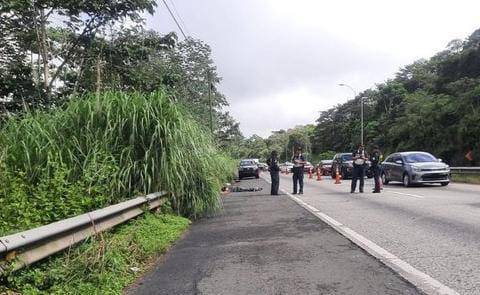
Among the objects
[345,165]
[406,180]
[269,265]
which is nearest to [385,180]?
[406,180]

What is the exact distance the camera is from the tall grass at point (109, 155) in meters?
8.84

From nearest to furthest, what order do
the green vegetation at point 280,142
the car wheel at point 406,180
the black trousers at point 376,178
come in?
1. the black trousers at point 376,178
2. the car wheel at point 406,180
3. the green vegetation at point 280,142

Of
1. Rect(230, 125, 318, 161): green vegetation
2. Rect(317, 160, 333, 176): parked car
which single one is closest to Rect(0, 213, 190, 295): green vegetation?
Rect(317, 160, 333, 176): parked car

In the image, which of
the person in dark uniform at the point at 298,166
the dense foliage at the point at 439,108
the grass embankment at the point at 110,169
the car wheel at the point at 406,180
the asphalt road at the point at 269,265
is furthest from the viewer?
the dense foliage at the point at 439,108

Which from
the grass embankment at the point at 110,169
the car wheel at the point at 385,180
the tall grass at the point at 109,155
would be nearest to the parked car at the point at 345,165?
the car wheel at the point at 385,180

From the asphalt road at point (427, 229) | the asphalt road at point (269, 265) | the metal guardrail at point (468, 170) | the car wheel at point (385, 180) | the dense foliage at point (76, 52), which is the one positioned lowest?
the asphalt road at point (269, 265)

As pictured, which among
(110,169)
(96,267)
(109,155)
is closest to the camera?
(96,267)

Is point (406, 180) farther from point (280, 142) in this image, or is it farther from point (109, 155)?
point (280, 142)

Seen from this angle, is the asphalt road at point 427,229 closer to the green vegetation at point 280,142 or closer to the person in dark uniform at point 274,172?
the person in dark uniform at point 274,172

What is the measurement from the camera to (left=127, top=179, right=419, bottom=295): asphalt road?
562 centimetres

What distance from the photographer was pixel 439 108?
4775cm

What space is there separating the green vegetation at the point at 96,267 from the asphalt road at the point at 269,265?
256 millimetres

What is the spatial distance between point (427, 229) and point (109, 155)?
5.88 meters

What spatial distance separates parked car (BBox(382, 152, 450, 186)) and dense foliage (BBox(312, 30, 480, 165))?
779 inches
